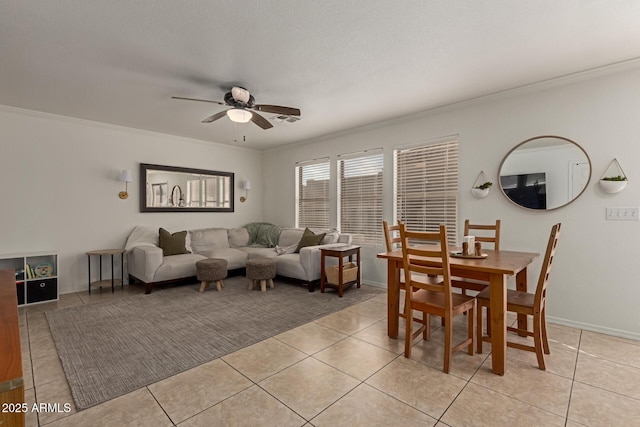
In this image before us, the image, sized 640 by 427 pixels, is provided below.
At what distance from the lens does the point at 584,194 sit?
3.08 m

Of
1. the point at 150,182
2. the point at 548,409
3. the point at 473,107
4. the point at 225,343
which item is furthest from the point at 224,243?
the point at 548,409

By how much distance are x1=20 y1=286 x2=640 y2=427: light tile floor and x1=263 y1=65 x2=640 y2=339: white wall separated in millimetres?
449

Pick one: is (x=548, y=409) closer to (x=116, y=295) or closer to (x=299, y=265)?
(x=299, y=265)

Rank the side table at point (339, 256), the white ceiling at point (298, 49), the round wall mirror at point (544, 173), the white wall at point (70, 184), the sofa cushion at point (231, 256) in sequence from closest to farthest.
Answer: the white ceiling at point (298, 49) → the round wall mirror at point (544, 173) → the white wall at point (70, 184) → the side table at point (339, 256) → the sofa cushion at point (231, 256)

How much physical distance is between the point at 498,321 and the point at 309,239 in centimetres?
313

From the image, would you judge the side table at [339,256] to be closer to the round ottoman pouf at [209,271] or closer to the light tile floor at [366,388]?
the light tile floor at [366,388]

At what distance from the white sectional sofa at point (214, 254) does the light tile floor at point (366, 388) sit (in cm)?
160

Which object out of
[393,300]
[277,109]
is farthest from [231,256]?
[393,300]

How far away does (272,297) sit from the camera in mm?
4098

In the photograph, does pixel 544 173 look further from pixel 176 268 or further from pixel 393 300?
pixel 176 268

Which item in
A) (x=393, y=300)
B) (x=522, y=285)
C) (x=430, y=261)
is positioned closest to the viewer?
(x=430, y=261)


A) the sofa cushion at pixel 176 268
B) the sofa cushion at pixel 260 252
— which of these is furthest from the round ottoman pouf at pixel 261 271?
the sofa cushion at pixel 176 268

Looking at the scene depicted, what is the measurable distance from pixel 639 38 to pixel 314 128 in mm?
3731

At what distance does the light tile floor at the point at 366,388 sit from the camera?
5.72 feet
